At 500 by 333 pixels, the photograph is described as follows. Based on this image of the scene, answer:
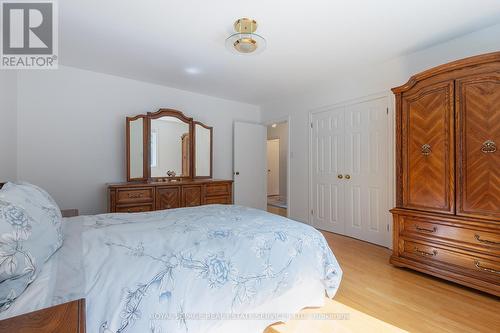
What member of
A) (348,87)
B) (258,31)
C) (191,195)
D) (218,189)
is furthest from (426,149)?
(191,195)

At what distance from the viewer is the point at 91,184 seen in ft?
10.9

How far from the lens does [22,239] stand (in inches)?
35.5

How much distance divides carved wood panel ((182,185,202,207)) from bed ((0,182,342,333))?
62.8 inches

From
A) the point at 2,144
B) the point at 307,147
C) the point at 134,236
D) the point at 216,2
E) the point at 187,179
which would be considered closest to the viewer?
the point at 134,236

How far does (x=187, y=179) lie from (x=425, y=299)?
→ 10.6ft

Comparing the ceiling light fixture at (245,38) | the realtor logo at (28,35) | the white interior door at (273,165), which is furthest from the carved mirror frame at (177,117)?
the white interior door at (273,165)

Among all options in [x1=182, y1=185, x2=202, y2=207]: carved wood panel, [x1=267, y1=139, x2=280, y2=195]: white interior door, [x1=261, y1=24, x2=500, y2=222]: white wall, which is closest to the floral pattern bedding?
[x1=182, y1=185, x2=202, y2=207]: carved wood panel

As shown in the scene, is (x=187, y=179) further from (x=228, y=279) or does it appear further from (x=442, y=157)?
(x=442, y=157)

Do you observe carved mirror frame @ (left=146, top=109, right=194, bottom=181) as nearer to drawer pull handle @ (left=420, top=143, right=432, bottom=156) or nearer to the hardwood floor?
the hardwood floor

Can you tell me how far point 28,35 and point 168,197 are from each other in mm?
2211

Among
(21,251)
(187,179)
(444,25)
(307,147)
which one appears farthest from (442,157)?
(187,179)

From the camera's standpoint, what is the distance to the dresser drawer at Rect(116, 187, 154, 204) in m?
3.01

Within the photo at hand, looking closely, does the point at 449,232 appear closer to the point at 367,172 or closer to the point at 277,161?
the point at 367,172

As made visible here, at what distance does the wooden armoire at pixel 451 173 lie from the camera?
1964mm
